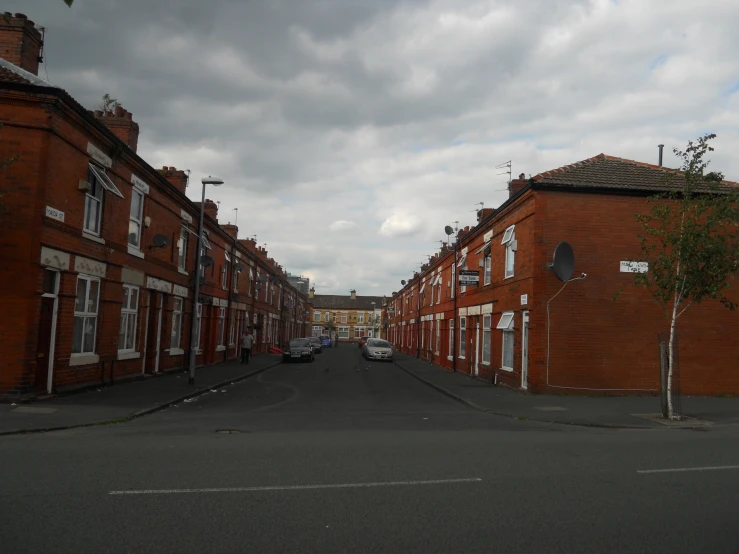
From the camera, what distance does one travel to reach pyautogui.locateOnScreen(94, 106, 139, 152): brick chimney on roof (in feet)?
64.2

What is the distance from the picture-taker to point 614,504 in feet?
20.7

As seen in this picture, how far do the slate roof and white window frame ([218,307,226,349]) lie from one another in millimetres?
82981

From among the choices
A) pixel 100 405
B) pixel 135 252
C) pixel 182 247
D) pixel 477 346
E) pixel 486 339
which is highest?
pixel 182 247

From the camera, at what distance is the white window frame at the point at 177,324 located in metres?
24.3

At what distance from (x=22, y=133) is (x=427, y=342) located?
1335 inches

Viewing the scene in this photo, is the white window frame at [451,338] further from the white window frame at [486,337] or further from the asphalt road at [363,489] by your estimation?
the asphalt road at [363,489]

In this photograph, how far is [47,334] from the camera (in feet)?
45.8

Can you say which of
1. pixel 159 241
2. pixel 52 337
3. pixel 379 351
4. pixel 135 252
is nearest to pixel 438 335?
pixel 379 351

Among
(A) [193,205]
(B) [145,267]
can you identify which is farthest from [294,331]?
(B) [145,267]

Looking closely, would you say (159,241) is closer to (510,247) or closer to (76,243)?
(76,243)

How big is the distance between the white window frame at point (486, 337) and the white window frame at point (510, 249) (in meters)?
2.94

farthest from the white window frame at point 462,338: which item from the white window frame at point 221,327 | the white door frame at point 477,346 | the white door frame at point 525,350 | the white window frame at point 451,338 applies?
the white window frame at point 221,327

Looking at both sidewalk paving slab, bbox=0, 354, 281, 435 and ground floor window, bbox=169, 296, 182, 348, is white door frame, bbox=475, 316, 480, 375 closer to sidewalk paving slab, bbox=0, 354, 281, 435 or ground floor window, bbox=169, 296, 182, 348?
sidewalk paving slab, bbox=0, 354, 281, 435

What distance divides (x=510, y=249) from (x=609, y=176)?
173 inches
